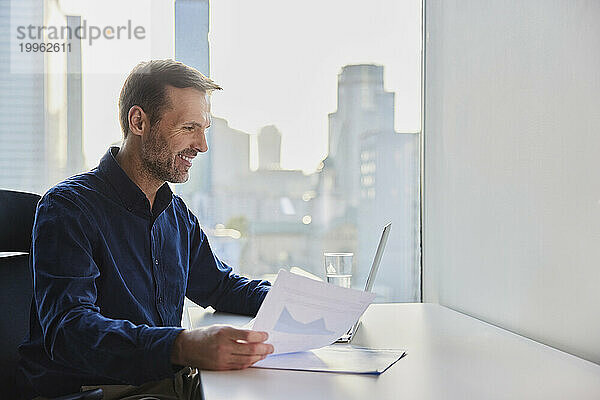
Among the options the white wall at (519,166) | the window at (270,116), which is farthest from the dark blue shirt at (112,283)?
the white wall at (519,166)

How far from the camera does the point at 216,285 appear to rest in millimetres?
1748

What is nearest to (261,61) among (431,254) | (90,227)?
(431,254)

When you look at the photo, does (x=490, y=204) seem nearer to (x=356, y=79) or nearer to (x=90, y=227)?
(x=356, y=79)

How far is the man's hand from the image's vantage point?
1.13 meters

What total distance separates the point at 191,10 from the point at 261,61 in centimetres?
27

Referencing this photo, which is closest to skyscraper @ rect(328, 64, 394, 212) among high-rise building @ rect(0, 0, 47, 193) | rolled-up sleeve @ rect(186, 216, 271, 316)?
rolled-up sleeve @ rect(186, 216, 271, 316)

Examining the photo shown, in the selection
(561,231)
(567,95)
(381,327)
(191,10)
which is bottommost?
(381,327)

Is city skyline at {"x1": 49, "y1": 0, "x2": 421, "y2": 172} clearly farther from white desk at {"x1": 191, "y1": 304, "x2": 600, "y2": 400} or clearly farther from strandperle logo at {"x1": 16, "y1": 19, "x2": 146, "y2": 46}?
white desk at {"x1": 191, "y1": 304, "x2": 600, "y2": 400}

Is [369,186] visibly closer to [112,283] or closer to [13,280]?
[112,283]

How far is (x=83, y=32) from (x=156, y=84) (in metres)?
0.64

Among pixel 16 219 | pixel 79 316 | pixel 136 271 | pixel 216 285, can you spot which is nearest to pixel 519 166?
pixel 216 285

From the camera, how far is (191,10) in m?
2.21

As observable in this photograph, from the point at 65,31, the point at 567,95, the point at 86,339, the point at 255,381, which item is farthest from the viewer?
the point at 65,31

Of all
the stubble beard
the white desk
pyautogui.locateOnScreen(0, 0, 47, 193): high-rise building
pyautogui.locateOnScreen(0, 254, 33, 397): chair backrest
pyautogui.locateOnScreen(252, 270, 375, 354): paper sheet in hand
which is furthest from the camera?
pyautogui.locateOnScreen(0, 0, 47, 193): high-rise building
